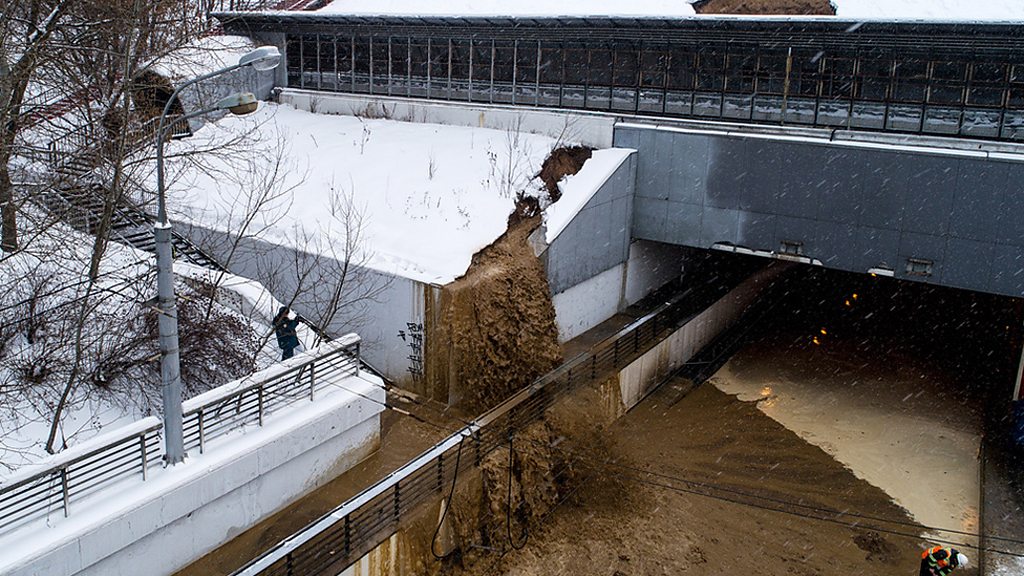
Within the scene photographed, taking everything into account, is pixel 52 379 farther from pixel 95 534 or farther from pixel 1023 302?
pixel 1023 302

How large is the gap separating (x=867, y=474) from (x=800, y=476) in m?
1.47

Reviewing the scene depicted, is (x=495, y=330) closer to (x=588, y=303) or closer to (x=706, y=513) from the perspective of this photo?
(x=588, y=303)

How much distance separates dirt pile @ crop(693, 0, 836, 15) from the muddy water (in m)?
9.66

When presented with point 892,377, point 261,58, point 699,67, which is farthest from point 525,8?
point 261,58

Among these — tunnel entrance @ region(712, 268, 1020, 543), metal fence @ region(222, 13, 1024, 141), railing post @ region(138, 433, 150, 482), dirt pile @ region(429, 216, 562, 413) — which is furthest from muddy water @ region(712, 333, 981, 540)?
railing post @ region(138, 433, 150, 482)

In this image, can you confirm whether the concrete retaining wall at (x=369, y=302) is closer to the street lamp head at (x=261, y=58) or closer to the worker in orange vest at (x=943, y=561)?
the street lamp head at (x=261, y=58)

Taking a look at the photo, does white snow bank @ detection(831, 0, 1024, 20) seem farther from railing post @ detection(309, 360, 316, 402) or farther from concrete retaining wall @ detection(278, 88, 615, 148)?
railing post @ detection(309, 360, 316, 402)

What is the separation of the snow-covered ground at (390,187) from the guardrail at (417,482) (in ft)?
9.49

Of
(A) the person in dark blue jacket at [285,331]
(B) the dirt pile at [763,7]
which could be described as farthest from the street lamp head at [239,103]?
(B) the dirt pile at [763,7]

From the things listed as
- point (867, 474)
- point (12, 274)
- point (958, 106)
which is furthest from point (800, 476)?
point (12, 274)

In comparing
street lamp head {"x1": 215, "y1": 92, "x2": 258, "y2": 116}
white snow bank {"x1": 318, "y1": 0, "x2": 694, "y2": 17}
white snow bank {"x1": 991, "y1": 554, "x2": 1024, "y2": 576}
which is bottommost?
white snow bank {"x1": 991, "y1": 554, "x2": 1024, "y2": 576}

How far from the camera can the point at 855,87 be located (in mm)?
19344

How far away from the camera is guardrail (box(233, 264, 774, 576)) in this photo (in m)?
10.1

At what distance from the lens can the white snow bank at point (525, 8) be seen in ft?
72.7
